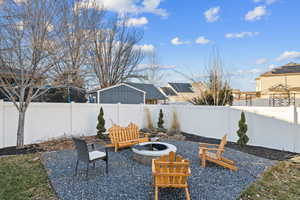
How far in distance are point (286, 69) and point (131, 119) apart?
1671 centimetres

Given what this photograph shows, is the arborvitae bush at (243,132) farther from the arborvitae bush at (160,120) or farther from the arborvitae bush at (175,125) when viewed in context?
the arborvitae bush at (160,120)

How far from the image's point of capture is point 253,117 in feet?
21.6

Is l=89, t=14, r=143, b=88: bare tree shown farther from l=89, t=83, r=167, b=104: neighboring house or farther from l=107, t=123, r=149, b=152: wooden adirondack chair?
l=107, t=123, r=149, b=152: wooden adirondack chair

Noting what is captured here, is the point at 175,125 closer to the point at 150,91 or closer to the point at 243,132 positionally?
the point at 243,132

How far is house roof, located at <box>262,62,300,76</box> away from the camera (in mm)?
16469

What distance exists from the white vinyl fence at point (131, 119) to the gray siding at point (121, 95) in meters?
4.30

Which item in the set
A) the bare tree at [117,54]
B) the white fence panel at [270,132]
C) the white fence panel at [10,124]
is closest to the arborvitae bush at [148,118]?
the white fence panel at [270,132]

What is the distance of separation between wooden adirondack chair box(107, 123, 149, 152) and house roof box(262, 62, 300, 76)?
16.7 m

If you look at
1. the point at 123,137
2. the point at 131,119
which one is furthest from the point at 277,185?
the point at 131,119

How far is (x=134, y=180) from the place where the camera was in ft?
12.0

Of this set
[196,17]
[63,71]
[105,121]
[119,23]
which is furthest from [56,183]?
[119,23]

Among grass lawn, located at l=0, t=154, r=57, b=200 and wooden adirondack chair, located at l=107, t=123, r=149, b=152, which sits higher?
wooden adirondack chair, located at l=107, t=123, r=149, b=152

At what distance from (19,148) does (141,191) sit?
5.07 meters

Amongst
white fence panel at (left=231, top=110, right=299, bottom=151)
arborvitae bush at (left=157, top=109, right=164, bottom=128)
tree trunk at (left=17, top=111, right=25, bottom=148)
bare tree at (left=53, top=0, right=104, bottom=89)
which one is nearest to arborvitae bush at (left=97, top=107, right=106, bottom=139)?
bare tree at (left=53, top=0, right=104, bottom=89)
